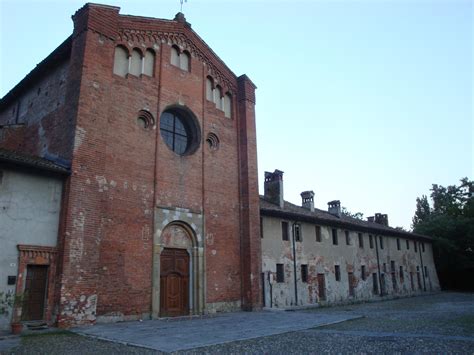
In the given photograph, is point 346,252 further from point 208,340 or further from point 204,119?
point 208,340

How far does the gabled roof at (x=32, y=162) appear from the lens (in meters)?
10.6

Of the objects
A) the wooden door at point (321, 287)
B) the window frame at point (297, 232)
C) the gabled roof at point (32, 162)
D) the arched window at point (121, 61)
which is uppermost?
the arched window at point (121, 61)

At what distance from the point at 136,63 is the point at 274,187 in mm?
11917

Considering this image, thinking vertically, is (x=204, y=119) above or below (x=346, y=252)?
above

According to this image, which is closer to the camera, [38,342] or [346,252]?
[38,342]

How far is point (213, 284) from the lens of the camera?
15.9 metres

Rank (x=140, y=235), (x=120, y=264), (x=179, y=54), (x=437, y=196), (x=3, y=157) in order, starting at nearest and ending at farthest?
(x=3, y=157) → (x=120, y=264) → (x=140, y=235) → (x=179, y=54) → (x=437, y=196)

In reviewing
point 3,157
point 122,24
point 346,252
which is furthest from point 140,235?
point 346,252

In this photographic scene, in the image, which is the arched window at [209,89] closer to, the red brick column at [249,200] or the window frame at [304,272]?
the red brick column at [249,200]

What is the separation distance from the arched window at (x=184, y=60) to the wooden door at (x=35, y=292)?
33.4 feet

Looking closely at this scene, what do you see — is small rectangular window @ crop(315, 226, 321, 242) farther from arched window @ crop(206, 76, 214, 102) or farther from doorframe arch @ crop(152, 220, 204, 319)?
arched window @ crop(206, 76, 214, 102)

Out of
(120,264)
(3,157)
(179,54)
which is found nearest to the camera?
(3,157)

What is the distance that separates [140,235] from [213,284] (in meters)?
4.03

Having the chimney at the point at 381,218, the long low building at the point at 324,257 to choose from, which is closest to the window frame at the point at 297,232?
the long low building at the point at 324,257
